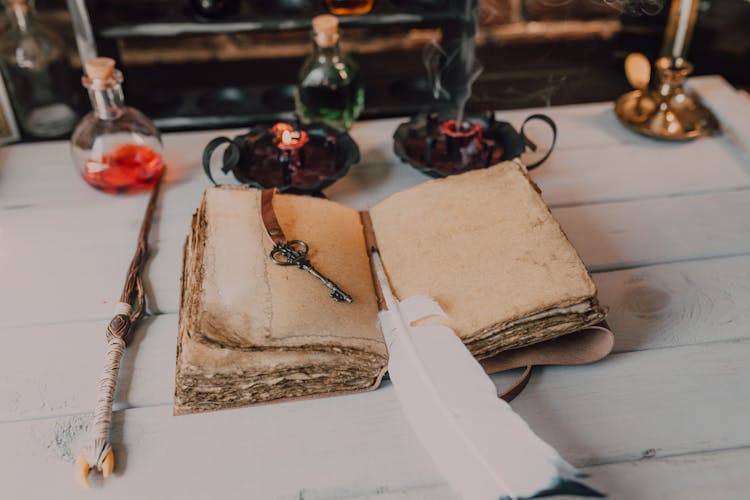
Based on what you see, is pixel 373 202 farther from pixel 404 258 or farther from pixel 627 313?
pixel 627 313

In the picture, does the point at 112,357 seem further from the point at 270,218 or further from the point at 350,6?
the point at 350,6

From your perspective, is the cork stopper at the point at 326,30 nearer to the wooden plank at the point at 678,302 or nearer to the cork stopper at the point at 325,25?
the cork stopper at the point at 325,25

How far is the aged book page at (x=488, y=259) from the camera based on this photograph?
833 millimetres

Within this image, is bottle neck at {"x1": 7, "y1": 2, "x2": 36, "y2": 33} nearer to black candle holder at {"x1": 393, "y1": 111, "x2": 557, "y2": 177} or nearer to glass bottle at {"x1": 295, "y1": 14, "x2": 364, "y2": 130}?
glass bottle at {"x1": 295, "y1": 14, "x2": 364, "y2": 130}

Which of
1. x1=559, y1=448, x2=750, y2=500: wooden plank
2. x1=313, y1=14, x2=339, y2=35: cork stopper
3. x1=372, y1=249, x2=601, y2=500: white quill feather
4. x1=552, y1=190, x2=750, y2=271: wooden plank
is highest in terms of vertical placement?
x1=313, y1=14, x2=339, y2=35: cork stopper

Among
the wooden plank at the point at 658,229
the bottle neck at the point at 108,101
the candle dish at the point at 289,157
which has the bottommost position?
the wooden plank at the point at 658,229

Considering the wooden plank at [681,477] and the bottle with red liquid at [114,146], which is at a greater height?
the bottle with red liquid at [114,146]

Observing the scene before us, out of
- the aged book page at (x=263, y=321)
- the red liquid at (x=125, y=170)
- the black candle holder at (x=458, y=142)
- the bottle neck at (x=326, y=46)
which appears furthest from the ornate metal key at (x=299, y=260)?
the bottle neck at (x=326, y=46)

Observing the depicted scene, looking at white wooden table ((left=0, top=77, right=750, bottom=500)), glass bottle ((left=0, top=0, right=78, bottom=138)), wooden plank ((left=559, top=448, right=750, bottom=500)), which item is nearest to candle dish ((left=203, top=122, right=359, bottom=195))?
white wooden table ((left=0, top=77, right=750, bottom=500))

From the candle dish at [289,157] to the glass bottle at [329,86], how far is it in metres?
0.13

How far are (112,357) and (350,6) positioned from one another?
2.97 ft

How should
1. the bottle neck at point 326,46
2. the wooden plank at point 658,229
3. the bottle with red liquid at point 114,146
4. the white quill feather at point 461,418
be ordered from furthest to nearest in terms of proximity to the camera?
the bottle neck at point 326,46 < the bottle with red liquid at point 114,146 < the wooden plank at point 658,229 < the white quill feather at point 461,418

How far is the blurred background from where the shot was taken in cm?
144

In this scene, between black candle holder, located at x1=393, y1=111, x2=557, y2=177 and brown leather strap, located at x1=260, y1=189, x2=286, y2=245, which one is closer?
brown leather strap, located at x1=260, y1=189, x2=286, y2=245
